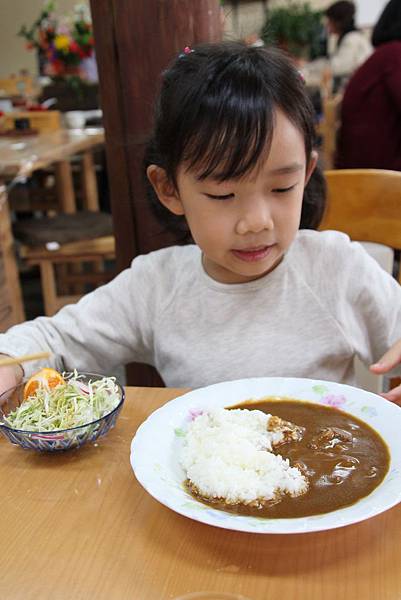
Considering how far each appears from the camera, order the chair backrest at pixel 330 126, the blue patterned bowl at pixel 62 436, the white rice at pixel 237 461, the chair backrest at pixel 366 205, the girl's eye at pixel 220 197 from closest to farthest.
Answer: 1. the white rice at pixel 237 461
2. the blue patterned bowl at pixel 62 436
3. the girl's eye at pixel 220 197
4. the chair backrest at pixel 366 205
5. the chair backrest at pixel 330 126

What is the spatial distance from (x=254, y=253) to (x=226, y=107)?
27cm

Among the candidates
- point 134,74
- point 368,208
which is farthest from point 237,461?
point 134,74

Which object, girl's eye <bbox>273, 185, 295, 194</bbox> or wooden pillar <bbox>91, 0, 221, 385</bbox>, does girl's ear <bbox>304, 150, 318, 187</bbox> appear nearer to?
girl's eye <bbox>273, 185, 295, 194</bbox>

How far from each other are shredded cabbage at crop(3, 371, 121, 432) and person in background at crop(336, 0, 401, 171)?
247cm

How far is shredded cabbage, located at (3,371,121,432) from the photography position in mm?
978

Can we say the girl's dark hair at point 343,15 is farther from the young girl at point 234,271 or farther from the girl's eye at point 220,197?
the girl's eye at point 220,197

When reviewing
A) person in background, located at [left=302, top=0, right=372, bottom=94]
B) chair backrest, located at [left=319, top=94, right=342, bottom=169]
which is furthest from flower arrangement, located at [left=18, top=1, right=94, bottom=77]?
person in background, located at [left=302, top=0, right=372, bottom=94]

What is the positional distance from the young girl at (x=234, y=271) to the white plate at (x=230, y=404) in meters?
0.10

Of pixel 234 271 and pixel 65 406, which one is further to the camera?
pixel 234 271

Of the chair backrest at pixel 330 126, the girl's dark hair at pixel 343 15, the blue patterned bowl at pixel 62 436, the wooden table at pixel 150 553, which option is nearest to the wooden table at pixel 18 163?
the chair backrest at pixel 330 126

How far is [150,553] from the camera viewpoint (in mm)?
758

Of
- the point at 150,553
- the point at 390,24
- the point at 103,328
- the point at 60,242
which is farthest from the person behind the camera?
the point at 60,242

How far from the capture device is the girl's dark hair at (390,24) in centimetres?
300

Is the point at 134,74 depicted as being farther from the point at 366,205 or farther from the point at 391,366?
the point at 391,366
